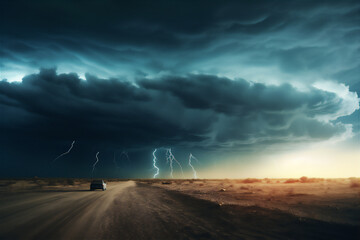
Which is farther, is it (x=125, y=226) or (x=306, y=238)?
(x=125, y=226)

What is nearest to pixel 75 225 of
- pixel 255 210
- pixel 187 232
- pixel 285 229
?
pixel 187 232

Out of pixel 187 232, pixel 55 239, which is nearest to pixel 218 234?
pixel 187 232

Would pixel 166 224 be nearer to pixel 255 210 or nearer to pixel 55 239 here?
pixel 55 239

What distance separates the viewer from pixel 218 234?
27.0 ft

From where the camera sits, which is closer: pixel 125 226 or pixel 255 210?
pixel 125 226

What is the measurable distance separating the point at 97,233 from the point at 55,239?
1.30 meters

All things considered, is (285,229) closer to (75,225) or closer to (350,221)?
(350,221)

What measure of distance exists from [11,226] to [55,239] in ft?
10.5

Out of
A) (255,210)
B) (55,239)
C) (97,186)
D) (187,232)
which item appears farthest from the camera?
(97,186)

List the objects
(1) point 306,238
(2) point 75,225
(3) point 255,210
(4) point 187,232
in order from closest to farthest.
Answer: (1) point 306,238, (4) point 187,232, (2) point 75,225, (3) point 255,210

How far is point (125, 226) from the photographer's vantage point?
9.33 meters

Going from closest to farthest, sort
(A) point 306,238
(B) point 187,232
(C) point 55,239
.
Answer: (C) point 55,239
(A) point 306,238
(B) point 187,232

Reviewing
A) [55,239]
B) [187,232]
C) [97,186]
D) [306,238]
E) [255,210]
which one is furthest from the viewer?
[97,186]

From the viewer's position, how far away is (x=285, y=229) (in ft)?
29.5
